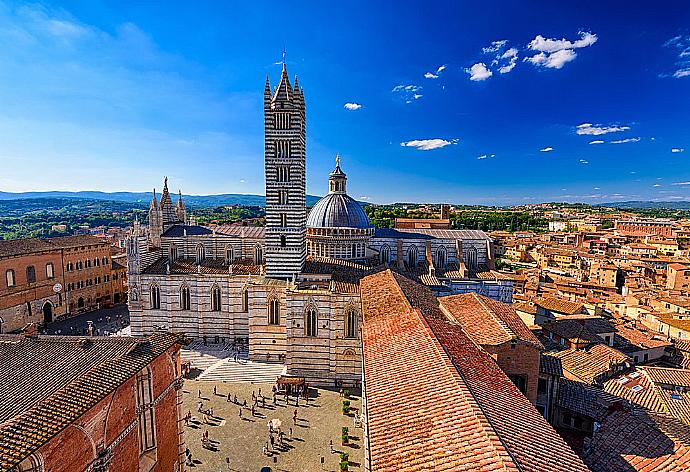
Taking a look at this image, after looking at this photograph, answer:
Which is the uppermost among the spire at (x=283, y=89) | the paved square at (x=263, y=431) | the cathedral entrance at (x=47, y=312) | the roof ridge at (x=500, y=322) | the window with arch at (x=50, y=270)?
the spire at (x=283, y=89)

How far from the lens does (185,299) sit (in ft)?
115

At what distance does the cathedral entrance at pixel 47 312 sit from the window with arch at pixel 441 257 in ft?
133

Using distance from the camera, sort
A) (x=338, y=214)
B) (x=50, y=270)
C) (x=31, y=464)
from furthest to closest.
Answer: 1. (x=50, y=270)
2. (x=338, y=214)
3. (x=31, y=464)

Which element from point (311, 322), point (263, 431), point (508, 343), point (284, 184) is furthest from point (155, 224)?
point (508, 343)

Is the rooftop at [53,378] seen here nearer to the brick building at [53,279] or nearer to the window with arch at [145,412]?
the window with arch at [145,412]

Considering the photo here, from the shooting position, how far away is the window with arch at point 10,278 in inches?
1543

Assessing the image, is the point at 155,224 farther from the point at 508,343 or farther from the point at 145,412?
the point at 508,343

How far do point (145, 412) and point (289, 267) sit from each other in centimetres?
1922

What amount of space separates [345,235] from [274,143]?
33.1ft

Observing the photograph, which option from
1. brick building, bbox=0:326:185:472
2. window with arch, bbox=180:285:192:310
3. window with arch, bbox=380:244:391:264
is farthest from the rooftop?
window with arch, bbox=380:244:391:264

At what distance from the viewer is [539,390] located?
19.2 meters

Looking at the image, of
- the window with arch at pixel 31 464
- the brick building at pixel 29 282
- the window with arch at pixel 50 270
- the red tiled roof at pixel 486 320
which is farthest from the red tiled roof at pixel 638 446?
the window with arch at pixel 50 270

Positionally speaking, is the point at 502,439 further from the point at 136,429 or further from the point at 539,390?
the point at 539,390

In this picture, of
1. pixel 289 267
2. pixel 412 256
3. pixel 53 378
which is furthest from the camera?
pixel 412 256
